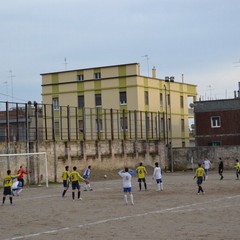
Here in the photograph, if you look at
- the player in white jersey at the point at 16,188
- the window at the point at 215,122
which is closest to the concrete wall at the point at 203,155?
the window at the point at 215,122

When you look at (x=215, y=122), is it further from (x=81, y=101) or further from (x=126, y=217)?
(x=126, y=217)

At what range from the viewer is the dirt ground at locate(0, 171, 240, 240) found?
1560cm

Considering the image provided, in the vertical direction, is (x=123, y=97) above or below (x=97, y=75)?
below

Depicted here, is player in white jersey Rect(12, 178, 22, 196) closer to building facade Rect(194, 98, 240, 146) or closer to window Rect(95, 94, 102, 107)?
building facade Rect(194, 98, 240, 146)

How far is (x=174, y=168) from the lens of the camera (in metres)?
62.4

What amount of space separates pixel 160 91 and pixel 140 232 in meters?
58.0

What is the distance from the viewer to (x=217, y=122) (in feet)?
218

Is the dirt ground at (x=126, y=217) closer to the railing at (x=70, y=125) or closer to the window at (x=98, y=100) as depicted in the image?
the railing at (x=70, y=125)

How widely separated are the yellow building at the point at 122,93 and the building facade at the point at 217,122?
397cm

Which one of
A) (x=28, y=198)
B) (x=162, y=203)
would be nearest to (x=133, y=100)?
(x=28, y=198)

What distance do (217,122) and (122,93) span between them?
12.1 meters

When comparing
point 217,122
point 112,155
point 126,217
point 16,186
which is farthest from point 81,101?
point 126,217

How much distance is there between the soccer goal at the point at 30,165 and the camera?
40.2 metres

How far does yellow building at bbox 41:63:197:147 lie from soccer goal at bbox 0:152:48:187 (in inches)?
873
